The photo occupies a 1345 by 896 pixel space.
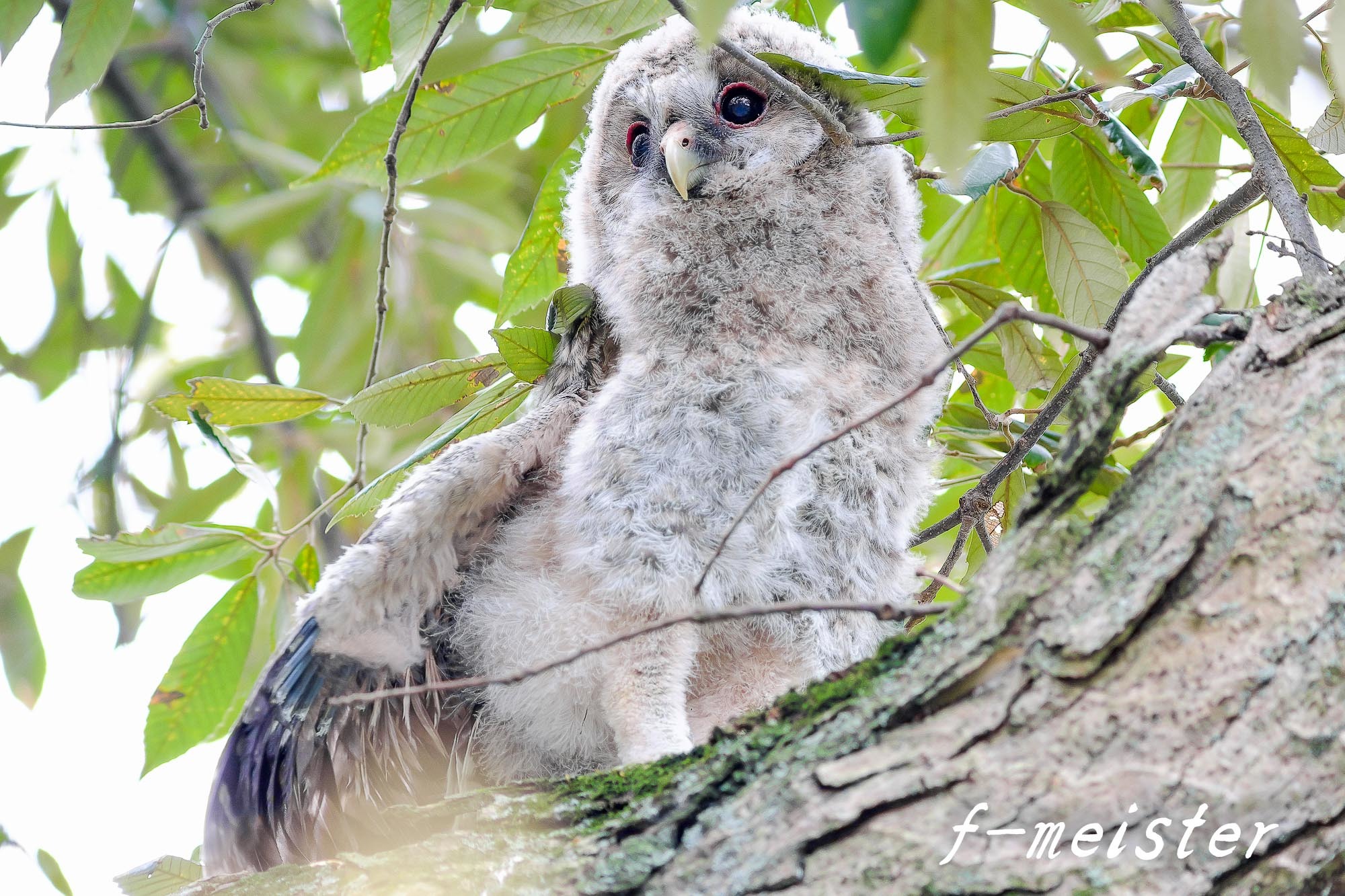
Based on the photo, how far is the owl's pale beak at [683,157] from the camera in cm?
228

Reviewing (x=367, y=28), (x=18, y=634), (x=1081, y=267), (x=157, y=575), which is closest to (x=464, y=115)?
(x=367, y=28)

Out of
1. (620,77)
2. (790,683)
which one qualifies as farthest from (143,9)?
(790,683)

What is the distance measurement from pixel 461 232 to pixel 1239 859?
10.1ft

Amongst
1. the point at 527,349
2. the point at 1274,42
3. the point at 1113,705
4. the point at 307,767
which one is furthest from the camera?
the point at 527,349

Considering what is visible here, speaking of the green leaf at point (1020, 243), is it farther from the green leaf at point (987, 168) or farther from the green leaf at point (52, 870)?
the green leaf at point (52, 870)

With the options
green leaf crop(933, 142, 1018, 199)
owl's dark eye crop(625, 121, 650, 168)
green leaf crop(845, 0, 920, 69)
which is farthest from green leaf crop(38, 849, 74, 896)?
green leaf crop(845, 0, 920, 69)

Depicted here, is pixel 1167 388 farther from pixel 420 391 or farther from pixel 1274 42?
pixel 420 391

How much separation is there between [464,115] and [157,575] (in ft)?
4.38

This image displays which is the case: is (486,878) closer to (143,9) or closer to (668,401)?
(668,401)

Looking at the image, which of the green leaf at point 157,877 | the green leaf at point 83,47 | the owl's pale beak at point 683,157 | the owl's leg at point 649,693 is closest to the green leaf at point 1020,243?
the owl's pale beak at point 683,157

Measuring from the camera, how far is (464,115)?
2666 mm

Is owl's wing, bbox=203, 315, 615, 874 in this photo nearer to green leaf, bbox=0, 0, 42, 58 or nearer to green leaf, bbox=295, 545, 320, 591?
green leaf, bbox=295, 545, 320, 591

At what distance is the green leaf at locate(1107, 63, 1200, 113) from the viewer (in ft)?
5.75

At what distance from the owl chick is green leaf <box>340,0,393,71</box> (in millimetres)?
736
